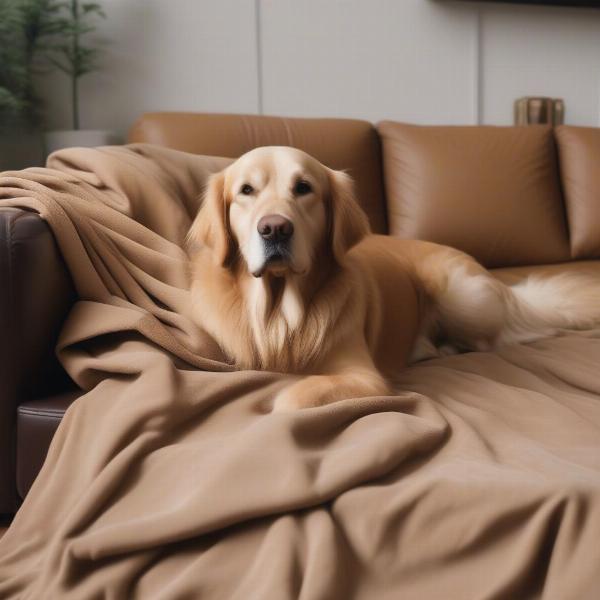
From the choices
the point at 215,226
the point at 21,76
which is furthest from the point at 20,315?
the point at 21,76

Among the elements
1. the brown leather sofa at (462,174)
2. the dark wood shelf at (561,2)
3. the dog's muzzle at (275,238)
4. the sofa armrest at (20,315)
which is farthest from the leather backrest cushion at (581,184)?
the sofa armrest at (20,315)

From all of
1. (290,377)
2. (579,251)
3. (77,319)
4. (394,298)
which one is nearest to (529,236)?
(579,251)

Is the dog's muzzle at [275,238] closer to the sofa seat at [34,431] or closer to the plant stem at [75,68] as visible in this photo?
the sofa seat at [34,431]

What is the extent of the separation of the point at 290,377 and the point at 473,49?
2.91 meters

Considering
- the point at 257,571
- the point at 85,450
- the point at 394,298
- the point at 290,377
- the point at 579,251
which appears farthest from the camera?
the point at 579,251

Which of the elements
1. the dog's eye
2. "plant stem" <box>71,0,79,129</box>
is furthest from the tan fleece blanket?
"plant stem" <box>71,0,79,129</box>

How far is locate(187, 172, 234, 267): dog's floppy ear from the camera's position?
5.89ft

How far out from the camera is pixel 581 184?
340 centimetres

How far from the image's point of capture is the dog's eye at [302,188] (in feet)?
5.78

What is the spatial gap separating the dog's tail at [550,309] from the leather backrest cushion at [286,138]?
762 millimetres

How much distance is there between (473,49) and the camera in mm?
3996

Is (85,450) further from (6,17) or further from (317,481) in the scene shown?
(6,17)

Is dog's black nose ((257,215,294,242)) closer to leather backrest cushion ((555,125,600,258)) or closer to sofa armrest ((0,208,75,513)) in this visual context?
sofa armrest ((0,208,75,513))

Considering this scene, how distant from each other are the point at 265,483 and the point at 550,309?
161 centimetres
